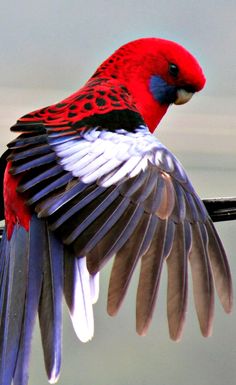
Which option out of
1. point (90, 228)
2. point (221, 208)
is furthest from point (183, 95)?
point (90, 228)

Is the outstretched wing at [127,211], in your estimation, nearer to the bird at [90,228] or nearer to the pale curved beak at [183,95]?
the bird at [90,228]

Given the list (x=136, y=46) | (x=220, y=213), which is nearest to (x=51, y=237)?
(x=220, y=213)

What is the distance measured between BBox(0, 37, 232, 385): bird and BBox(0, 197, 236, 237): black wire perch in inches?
0.6

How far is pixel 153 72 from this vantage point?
1533 millimetres

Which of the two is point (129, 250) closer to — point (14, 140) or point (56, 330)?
point (56, 330)

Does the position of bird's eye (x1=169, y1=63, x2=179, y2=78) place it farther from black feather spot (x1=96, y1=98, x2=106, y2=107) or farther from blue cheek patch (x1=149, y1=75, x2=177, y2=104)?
black feather spot (x1=96, y1=98, x2=106, y2=107)

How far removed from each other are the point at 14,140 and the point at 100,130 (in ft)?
0.43

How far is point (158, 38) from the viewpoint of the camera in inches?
61.4

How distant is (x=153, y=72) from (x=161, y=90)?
0.04 meters

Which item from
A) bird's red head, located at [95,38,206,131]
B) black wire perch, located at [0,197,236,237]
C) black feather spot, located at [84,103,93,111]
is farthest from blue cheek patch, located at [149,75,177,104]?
black wire perch, located at [0,197,236,237]

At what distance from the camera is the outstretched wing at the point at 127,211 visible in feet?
3.16

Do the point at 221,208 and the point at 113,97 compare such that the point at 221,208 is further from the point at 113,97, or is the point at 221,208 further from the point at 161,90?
the point at 161,90

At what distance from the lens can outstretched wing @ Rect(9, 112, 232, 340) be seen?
0.96 metres

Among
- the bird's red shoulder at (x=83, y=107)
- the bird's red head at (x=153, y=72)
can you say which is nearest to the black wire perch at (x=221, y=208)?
the bird's red shoulder at (x=83, y=107)
